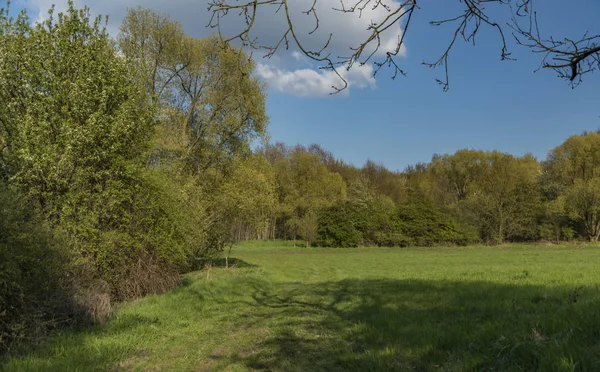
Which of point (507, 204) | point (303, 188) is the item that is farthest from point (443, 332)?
point (303, 188)

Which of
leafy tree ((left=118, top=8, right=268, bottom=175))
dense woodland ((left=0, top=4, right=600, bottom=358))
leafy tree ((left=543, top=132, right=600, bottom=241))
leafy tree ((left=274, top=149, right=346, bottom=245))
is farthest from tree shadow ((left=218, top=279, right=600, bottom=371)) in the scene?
leafy tree ((left=543, top=132, right=600, bottom=241))

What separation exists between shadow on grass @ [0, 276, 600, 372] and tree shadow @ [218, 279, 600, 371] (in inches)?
0.6

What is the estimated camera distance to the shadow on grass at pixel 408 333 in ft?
14.8

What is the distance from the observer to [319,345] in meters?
6.52

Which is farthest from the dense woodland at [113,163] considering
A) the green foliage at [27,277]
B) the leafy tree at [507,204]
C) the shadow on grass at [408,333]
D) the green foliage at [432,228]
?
the leafy tree at [507,204]

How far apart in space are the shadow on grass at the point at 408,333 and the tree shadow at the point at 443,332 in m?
0.02

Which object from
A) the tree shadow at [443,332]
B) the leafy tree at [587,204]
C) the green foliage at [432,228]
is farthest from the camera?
the green foliage at [432,228]

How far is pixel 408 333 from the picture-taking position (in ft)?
20.5

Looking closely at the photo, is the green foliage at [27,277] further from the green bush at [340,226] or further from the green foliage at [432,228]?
the green foliage at [432,228]

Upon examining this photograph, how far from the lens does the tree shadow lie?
4.43 meters

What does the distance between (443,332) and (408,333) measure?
62cm

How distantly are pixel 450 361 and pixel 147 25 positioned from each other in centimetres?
2387

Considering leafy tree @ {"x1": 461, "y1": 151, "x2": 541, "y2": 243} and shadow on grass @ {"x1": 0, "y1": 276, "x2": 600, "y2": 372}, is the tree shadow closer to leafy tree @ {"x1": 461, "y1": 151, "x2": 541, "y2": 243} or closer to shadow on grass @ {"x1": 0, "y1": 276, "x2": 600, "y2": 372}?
shadow on grass @ {"x1": 0, "y1": 276, "x2": 600, "y2": 372}

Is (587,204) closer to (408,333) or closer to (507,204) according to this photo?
(507,204)
